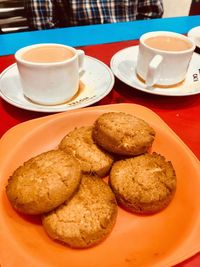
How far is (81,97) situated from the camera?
84 cm

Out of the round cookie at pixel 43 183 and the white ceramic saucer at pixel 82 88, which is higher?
the round cookie at pixel 43 183

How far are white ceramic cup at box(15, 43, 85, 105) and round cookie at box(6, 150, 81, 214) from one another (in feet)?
0.86

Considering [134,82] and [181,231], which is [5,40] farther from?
[181,231]

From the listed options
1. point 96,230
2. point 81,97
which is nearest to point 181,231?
point 96,230

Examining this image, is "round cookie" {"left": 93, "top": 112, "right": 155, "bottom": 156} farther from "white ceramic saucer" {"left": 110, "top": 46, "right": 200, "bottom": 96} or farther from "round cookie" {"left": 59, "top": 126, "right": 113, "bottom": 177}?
"white ceramic saucer" {"left": 110, "top": 46, "right": 200, "bottom": 96}

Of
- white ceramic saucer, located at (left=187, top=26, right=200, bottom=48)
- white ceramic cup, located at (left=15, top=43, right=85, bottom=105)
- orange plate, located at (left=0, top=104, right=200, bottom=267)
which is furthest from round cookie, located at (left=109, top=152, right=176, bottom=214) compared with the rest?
white ceramic saucer, located at (left=187, top=26, right=200, bottom=48)

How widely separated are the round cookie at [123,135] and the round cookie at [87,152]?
2 cm

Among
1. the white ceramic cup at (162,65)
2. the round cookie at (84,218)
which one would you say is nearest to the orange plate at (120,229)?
the round cookie at (84,218)

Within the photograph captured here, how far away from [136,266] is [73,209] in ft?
0.47

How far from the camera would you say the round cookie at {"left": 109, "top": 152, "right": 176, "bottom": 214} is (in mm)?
545

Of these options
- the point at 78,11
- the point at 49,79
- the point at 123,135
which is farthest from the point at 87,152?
the point at 78,11

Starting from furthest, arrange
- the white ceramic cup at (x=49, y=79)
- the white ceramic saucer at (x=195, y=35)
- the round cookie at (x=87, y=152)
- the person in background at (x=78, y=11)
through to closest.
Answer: the person in background at (x=78, y=11)
the white ceramic saucer at (x=195, y=35)
the white ceramic cup at (x=49, y=79)
the round cookie at (x=87, y=152)

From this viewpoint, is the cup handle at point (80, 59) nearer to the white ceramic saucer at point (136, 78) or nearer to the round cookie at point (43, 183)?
the white ceramic saucer at point (136, 78)

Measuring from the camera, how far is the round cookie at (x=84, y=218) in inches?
19.1
